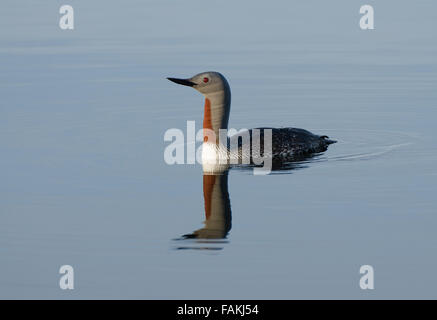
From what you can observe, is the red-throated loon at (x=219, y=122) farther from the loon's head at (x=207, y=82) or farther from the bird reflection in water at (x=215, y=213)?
the bird reflection in water at (x=215, y=213)

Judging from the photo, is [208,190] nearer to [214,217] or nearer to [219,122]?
[214,217]

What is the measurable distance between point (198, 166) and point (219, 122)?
50cm

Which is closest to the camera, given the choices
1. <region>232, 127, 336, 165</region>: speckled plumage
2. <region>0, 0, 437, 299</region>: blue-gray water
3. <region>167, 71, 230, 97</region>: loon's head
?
<region>0, 0, 437, 299</region>: blue-gray water

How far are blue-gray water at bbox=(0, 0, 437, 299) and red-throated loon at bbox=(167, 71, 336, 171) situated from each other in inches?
10.5

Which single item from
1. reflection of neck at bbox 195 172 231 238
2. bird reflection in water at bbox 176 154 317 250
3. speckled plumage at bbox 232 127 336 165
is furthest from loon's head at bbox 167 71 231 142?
reflection of neck at bbox 195 172 231 238

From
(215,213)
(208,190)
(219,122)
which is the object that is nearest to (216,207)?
(215,213)

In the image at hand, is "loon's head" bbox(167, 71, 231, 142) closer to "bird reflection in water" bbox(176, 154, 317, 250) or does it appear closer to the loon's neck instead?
the loon's neck

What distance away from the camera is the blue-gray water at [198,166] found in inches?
242

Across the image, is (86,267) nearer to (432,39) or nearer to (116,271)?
(116,271)

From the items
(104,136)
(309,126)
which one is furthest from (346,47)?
(104,136)

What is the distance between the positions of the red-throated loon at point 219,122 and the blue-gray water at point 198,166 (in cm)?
27

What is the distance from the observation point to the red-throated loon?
29.6ft

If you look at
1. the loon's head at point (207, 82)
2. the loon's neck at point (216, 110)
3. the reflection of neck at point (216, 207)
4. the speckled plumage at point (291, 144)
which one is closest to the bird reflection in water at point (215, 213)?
the reflection of neck at point (216, 207)

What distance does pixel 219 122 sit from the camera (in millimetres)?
9148
